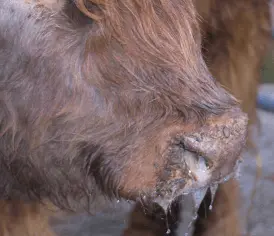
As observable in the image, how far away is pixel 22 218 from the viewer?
8.87 ft

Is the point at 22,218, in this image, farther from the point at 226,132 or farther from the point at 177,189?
the point at 226,132

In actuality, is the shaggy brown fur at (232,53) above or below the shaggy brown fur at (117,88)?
below

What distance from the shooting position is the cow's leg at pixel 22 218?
2.66 m

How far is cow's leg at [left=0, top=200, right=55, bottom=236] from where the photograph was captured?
105 inches

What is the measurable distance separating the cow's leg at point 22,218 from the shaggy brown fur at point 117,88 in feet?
1.80

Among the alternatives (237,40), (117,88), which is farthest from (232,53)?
(117,88)

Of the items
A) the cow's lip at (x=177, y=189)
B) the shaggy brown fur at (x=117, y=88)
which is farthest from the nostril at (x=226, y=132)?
the cow's lip at (x=177, y=189)

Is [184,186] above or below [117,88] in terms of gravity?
below

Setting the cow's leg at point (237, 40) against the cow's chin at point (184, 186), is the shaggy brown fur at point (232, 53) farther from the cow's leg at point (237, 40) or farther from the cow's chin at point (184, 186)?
the cow's chin at point (184, 186)

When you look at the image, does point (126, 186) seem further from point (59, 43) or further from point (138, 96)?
point (59, 43)

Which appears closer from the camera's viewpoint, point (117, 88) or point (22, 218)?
point (117, 88)

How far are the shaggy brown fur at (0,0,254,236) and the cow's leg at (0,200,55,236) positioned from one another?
0.55 meters

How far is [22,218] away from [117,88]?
2.72 feet

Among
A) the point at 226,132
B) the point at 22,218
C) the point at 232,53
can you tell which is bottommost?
the point at 22,218
